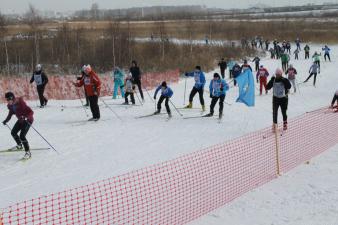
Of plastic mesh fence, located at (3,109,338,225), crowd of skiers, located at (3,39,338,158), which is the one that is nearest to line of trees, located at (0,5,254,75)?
crowd of skiers, located at (3,39,338,158)

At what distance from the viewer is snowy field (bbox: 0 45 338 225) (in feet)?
22.6

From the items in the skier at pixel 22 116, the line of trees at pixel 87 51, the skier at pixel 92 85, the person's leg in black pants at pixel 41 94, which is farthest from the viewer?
the line of trees at pixel 87 51

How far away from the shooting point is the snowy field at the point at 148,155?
6.90m

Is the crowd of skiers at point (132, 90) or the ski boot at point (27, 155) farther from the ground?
the crowd of skiers at point (132, 90)

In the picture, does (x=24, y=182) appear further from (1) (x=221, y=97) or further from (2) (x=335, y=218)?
(1) (x=221, y=97)

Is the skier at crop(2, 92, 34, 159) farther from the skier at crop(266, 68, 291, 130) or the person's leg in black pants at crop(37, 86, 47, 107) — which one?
the skier at crop(266, 68, 291, 130)

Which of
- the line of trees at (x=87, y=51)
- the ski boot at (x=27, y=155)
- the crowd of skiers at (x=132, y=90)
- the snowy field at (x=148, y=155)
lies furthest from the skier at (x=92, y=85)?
the line of trees at (x=87, y=51)

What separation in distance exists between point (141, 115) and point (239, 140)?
457 cm

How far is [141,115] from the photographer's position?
14.6 meters

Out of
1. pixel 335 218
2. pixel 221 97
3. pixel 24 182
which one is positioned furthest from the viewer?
pixel 221 97

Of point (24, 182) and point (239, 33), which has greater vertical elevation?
point (239, 33)

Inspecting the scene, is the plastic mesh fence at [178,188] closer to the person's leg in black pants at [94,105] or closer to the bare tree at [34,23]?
the person's leg in black pants at [94,105]

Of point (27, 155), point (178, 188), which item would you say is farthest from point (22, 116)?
point (178, 188)

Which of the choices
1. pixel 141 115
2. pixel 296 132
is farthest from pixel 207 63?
pixel 296 132
